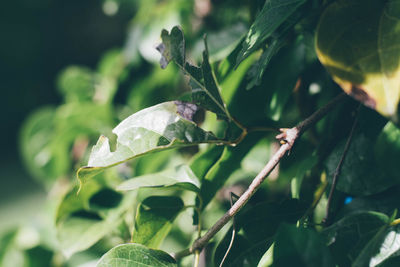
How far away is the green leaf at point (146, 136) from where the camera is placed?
356 mm

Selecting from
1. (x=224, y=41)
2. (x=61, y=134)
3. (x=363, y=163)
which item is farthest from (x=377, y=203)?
(x=61, y=134)

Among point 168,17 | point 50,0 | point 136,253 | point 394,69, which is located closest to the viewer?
point 394,69

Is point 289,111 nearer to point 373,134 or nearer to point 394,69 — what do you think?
point 373,134

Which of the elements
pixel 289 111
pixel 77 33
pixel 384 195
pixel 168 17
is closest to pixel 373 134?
pixel 384 195

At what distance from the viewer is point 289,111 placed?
72cm

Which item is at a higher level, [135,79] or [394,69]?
[394,69]

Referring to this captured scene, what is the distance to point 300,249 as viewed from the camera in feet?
0.96

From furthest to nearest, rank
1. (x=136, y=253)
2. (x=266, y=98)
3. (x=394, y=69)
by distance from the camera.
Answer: (x=266, y=98)
(x=136, y=253)
(x=394, y=69)

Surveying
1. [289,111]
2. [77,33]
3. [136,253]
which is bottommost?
[77,33]

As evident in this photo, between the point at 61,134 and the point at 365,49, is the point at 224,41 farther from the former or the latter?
the point at 61,134

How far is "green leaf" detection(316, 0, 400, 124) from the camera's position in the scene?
274 millimetres

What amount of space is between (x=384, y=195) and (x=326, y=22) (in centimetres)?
23

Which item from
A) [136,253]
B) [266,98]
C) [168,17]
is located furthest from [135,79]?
[136,253]

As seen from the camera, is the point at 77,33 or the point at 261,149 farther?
the point at 77,33
